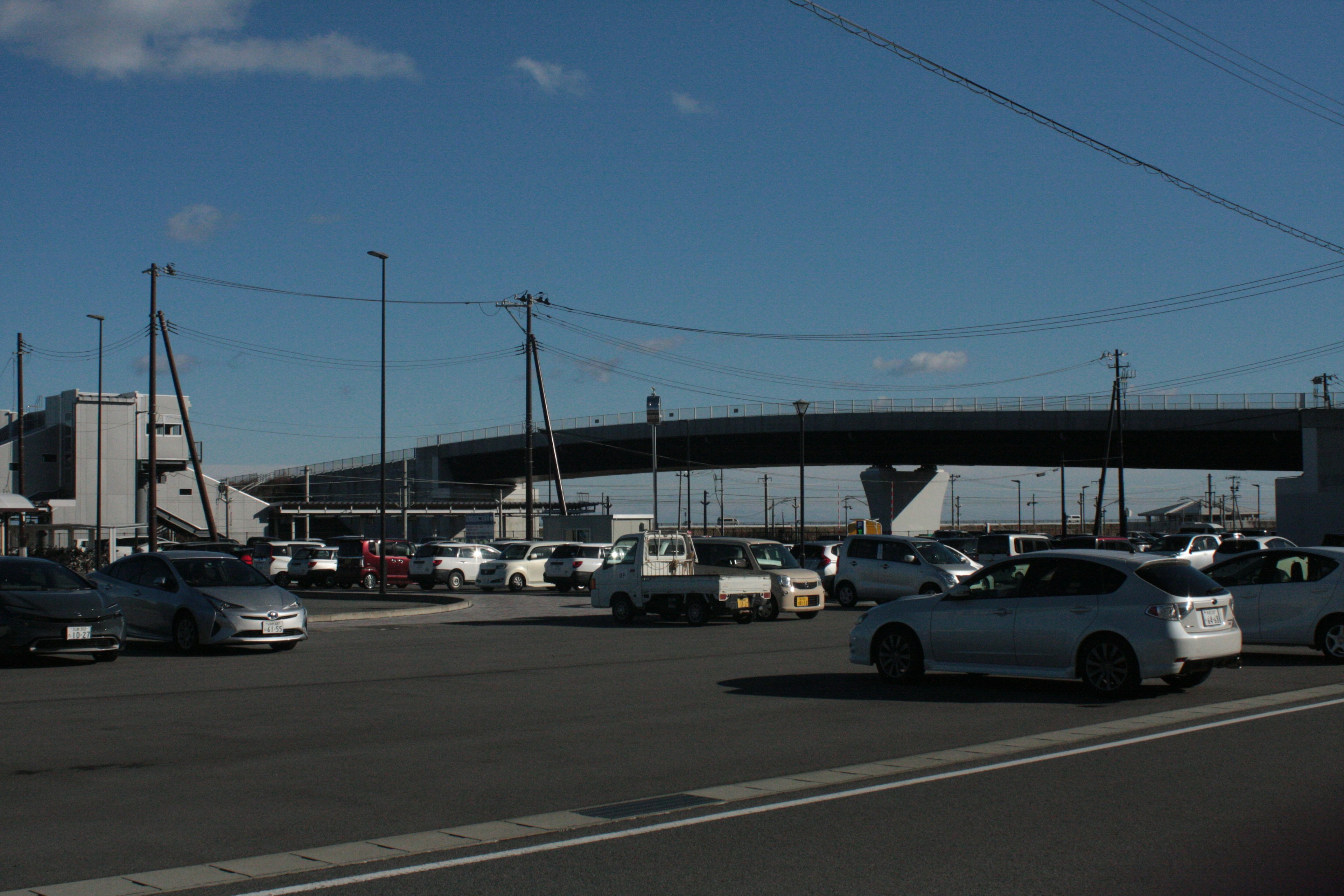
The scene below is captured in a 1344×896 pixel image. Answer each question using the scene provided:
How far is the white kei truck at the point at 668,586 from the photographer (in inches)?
927

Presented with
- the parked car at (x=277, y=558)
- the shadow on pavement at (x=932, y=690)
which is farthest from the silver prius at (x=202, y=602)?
the parked car at (x=277, y=558)

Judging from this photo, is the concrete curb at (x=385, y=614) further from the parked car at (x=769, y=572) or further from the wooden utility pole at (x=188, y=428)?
the wooden utility pole at (x=188, y=428)

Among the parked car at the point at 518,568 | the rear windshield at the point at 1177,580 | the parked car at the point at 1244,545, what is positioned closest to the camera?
the rear windshield at the point at 1177,580

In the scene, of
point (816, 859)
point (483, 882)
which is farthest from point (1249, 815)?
point (483, 882)

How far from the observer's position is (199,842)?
655 centimetres

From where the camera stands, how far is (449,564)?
136ft

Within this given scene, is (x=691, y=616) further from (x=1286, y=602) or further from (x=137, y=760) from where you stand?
(x=137, y=760)

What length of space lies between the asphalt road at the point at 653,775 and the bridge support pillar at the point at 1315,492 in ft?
163

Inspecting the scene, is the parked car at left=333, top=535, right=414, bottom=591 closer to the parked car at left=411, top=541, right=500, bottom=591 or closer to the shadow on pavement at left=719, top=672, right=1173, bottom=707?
the parked car at left=411, top=541, right=500, bottom=591

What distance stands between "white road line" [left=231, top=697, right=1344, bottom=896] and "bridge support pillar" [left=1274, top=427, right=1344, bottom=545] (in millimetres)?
54968

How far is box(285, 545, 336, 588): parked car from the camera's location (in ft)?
135

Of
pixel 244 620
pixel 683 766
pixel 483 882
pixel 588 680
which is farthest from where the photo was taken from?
pixel 244 620

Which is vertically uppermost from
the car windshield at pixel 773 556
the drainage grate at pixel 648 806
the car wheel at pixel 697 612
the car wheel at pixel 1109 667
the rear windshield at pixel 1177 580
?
the rear windshield at pixel 1177 580

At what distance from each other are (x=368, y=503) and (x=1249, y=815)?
93874mm
